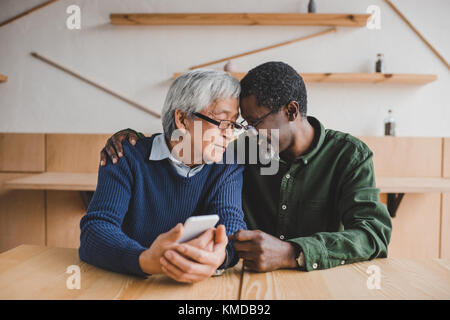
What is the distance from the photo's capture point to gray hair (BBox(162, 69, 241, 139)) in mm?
1164

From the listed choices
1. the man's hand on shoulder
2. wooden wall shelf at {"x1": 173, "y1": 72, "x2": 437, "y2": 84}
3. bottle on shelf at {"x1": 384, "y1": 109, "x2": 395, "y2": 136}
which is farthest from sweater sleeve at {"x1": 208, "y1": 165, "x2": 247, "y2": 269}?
bottle on shelf at {"x1": 384, "y1": 109, "x2": 395, "y2": 136}

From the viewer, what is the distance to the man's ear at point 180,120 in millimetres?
1223

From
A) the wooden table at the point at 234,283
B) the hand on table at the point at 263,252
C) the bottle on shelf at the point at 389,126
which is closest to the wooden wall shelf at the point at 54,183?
the wooden table at the point at 234,283

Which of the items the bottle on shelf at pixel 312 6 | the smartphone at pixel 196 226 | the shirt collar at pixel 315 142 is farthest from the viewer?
the bottle on shelf at pixel 312 6

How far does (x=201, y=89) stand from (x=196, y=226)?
549mm

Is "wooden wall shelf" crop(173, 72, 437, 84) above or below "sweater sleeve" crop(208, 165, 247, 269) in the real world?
above

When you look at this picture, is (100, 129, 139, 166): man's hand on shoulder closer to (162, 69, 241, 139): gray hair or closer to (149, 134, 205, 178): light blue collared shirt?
(149, 134, 205, 178): light blue collared shirt

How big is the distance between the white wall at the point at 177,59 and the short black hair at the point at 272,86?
1.75 meters

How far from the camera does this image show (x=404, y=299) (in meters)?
0.74

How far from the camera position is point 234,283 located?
2.76ft

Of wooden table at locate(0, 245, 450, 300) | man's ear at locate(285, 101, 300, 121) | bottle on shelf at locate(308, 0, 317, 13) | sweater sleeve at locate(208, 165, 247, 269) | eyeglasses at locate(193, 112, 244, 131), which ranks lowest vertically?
wooden table at locate(0, 245, 450, 300)

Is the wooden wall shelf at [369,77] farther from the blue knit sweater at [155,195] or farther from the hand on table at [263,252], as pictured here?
the hand on table at [263,252]

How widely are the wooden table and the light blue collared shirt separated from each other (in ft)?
1.36
